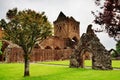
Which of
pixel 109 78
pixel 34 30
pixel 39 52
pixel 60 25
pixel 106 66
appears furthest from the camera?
pixel 60 25

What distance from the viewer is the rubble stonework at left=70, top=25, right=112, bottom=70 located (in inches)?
1340

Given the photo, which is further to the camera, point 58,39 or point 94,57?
point 58,39

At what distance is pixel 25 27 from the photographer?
91.4ft

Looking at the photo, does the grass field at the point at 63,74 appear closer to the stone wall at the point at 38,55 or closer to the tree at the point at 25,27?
the tree at the point at 25,27

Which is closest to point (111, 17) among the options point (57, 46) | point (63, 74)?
point (63, 74)

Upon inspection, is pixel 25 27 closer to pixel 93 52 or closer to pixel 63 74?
pixel 63 74

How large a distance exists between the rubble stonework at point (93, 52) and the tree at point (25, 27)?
8.89m

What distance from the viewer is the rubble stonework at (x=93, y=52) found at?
3403 cm

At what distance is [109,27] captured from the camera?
13.1 metres

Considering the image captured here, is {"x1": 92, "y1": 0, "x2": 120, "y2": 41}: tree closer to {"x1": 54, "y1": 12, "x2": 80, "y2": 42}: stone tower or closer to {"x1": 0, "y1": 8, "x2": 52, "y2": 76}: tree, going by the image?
{"x1": 0, "y1": 8, "x2": 52, "y2": 76}: tree

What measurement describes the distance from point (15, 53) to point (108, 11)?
44.3 meters

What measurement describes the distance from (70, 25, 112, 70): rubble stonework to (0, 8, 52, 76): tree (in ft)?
29.2

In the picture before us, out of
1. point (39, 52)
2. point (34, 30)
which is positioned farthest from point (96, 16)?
point (39, 52)

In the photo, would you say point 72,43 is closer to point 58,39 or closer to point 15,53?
point 58,39
